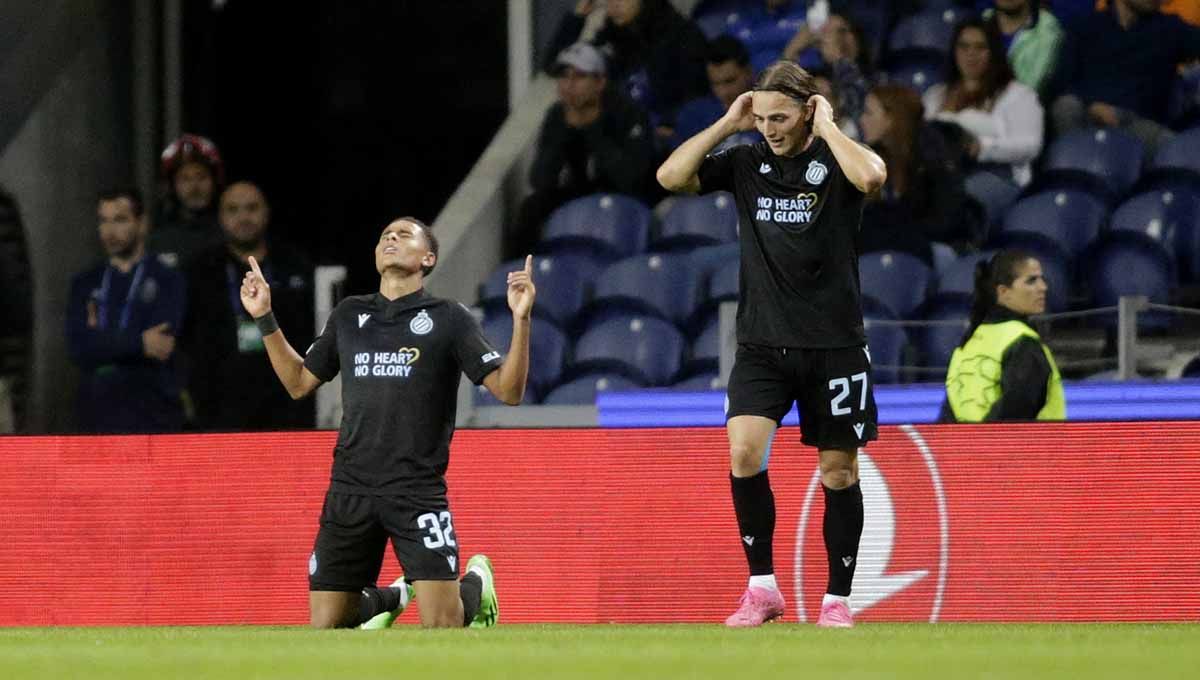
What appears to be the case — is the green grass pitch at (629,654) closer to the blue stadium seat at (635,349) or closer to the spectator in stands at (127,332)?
the spectator in stands at (127,332)

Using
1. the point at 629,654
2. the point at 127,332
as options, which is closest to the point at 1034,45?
the point at 127,332

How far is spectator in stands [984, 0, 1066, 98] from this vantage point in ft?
43.2

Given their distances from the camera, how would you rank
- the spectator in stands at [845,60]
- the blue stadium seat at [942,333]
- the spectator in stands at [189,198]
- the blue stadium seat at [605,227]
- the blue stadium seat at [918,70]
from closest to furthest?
the blue stadium seat at [942,333] → the spectator in stands at [845,60] → the spectator in stands at [189,198] → the blue stadium seat at [605,227] → the blue stadium seat at [918,70]

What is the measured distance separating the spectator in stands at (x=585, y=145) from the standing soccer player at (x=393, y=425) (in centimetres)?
507

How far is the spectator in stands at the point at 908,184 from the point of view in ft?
39.2

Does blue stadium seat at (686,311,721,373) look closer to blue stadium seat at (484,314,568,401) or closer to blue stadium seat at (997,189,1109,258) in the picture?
blue stadium seat at (484,314,568,401)

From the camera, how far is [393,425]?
27.2ft

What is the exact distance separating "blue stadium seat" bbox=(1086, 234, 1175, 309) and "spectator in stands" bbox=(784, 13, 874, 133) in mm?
1520

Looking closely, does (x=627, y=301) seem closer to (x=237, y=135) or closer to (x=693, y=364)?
(x=693, y=364)

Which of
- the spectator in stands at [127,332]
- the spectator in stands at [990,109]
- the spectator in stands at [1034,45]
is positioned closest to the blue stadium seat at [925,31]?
the spectator in stands at [1034,45]

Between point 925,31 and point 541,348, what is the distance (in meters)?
3.20

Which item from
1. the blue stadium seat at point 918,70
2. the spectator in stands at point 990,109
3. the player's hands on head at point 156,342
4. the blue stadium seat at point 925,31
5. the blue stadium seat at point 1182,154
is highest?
the blue stadium seat at point 925,31

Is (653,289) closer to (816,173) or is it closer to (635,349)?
(635,349)

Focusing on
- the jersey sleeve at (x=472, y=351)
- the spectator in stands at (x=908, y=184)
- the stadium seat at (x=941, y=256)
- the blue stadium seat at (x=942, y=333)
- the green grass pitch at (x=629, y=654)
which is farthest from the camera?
the stadium seat at (x=941, y=256)
